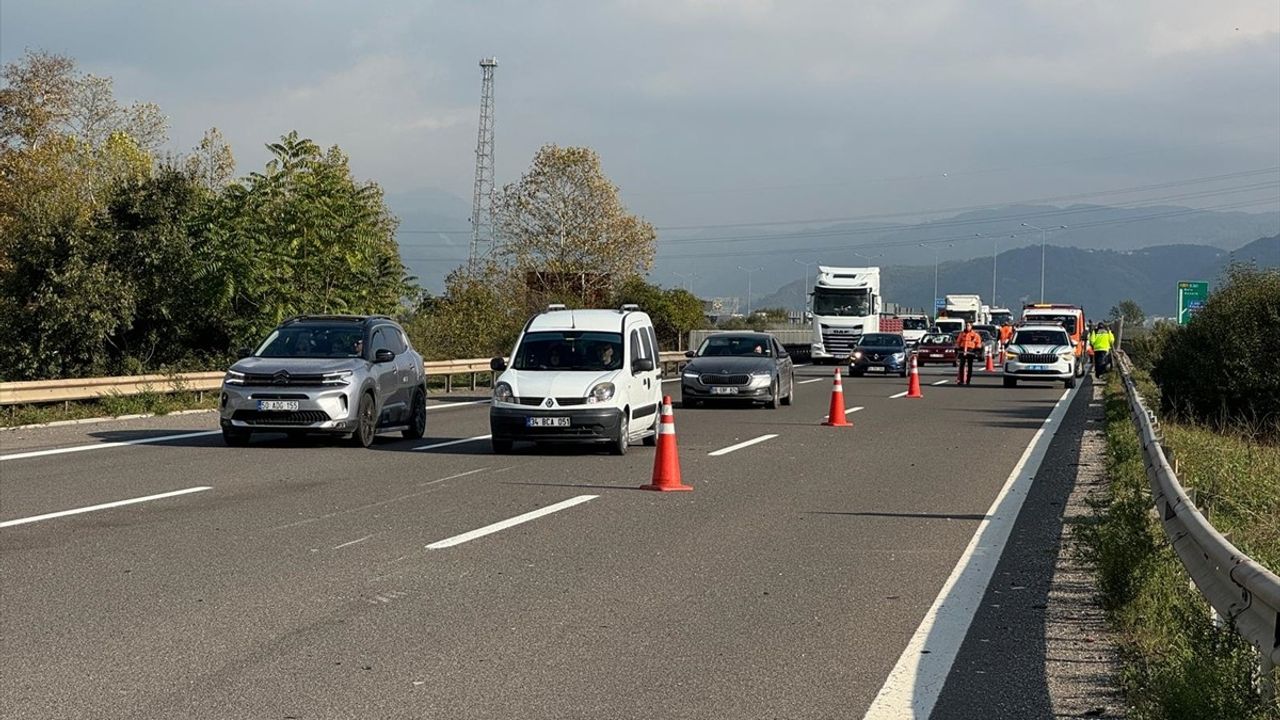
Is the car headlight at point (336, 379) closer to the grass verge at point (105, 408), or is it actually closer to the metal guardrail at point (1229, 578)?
the grass verge at point (105, 408)

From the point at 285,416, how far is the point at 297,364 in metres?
0.80

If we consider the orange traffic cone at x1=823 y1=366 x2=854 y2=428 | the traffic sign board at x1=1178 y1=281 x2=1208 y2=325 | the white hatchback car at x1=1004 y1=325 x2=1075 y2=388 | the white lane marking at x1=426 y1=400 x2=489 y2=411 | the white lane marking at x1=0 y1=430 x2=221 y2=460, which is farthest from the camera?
the traffic sign board at x1=1178 y1=281 x2=1208 y2=325

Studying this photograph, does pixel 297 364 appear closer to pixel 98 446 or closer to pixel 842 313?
pixel 98 446

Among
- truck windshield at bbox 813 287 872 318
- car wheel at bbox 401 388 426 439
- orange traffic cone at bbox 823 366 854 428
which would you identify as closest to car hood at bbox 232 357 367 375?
car wheel at bbox 401 388 426 439

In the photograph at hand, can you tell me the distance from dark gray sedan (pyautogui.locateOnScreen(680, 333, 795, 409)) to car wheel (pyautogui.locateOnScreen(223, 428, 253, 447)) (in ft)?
34.7

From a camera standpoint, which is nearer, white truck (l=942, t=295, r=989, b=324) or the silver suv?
the silver suv

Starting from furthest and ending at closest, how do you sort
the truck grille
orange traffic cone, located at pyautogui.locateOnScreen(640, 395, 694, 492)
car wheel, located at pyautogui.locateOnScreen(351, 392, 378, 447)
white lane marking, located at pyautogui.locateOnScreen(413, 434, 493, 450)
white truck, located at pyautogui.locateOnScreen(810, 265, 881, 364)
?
white truck, located at pyautogui.locateOnScreen(810, 265, 881, 364) → the truck grille → white lane marking, located at pyautogui.locateOnScreen(413, 434, 493, 450) → car wheel, located at pyautogui.locateOnScreen(351, 392, 378, 447) → orange traffic cone, located at pyautogui.locateOnScreen(640, 395, 694, 492)

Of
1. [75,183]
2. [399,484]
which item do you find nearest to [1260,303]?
[399,484]

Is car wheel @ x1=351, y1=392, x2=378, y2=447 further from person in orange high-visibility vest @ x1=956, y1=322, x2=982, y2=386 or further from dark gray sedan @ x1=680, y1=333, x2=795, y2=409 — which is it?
person in orange high-visibility vest @ x1=956, y1=322, x2=982, y2=386

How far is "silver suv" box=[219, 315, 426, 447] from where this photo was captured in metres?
18.2

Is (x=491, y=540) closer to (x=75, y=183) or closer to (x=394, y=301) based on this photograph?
(x=394, y=301)

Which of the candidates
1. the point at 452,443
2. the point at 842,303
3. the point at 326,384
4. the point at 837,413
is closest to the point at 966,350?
the point at 842,303

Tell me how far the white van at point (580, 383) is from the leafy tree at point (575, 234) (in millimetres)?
43874

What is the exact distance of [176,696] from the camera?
6227mm
